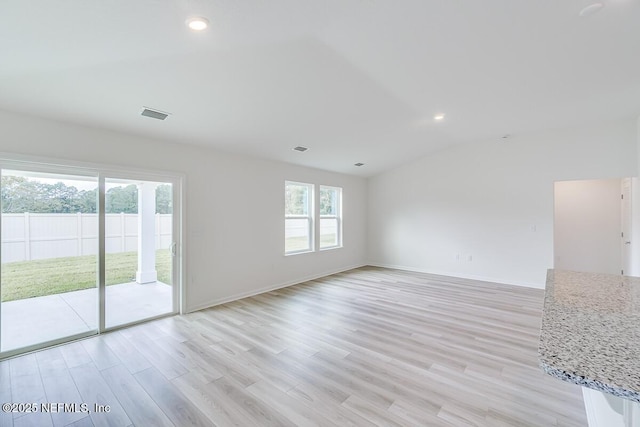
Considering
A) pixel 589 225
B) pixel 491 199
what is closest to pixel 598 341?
pixel 491 199

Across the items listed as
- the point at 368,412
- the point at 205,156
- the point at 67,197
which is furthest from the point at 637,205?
the point at 67,197

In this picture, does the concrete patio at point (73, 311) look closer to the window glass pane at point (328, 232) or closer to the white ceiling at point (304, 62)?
the white ceiling at point (304, 62)

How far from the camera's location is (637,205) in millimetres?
4535

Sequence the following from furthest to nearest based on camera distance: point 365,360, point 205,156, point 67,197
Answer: point 205,156 → point 67,197 → point 365,360

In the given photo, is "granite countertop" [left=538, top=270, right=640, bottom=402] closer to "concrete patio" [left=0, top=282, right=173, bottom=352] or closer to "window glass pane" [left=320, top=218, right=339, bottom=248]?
"concrete patio" [left=0, top=282, right=173, bottom=352]

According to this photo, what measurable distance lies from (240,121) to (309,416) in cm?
328

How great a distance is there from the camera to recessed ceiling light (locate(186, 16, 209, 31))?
2010 millimetres

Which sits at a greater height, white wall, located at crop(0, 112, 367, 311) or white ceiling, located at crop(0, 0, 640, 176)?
white ceiling, located at crop(0, 0, 640, 176)

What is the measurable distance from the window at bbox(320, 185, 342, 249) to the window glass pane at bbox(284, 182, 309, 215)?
0.48m

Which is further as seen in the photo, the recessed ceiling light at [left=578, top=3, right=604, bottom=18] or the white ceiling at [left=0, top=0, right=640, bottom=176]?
the recessed ceiling light at [left=578, top=3, right=604, bottom=18]

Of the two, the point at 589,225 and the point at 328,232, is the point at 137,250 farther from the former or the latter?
the point at 589,225

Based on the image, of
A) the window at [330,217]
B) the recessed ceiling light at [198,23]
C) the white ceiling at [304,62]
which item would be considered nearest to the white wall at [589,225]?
the white ceiling at [304,62]

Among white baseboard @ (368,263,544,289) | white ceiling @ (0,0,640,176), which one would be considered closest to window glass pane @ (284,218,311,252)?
Answer: white ceiling @ (0,0,640,176)

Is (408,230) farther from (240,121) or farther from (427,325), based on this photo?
(240,121)
